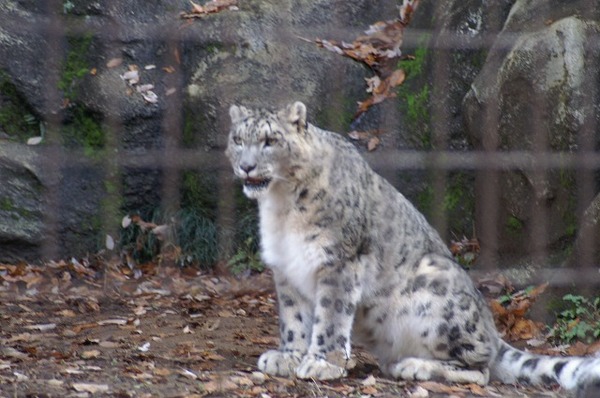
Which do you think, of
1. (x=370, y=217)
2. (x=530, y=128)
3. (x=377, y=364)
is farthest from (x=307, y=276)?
(x=530, y=128)

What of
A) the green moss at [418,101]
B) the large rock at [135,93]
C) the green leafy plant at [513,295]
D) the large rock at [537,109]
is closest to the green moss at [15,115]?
the large rock at [135,93]

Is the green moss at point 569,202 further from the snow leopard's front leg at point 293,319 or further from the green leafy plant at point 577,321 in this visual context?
the snow leopard's front leg at point 293,319

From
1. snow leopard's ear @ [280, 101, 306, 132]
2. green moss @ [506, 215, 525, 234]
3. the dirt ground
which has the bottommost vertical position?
the dirt ground

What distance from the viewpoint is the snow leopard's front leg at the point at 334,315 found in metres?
4.64

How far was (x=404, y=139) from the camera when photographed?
7.28m

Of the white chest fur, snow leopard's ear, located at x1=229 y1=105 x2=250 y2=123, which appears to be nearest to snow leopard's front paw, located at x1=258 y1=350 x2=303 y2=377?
the white chest fur

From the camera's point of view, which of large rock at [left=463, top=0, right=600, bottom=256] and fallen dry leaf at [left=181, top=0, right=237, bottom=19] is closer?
large rock at [left=463, top=0, right=600, bottom=256]

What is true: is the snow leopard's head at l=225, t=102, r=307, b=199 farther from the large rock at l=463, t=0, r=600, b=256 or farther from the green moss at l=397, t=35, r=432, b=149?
the green moss at l=397, t=35, r=432, b=149

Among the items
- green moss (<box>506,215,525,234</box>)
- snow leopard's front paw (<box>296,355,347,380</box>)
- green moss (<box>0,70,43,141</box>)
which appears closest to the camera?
snow leopard's front paw (<box>296,355,347,380</box>)

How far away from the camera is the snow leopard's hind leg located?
469 cm

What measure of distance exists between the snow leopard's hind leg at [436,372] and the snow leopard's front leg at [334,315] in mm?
256

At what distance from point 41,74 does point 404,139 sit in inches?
103

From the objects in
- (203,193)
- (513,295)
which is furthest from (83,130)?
(513,295)

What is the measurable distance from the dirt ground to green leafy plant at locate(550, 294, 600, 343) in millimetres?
948
